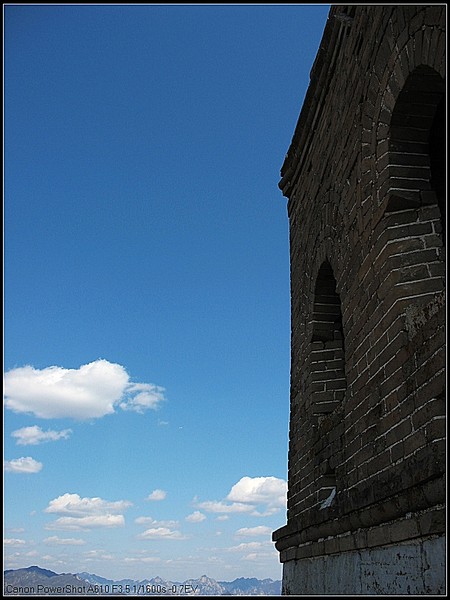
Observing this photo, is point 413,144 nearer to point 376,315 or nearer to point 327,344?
point 376,315

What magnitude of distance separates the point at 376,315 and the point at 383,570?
166cm

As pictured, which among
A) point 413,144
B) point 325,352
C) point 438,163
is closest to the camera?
point 413,144

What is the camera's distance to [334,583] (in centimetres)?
486

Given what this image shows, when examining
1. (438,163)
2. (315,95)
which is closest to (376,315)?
(438,163)

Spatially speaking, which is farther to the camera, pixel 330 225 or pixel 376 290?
pixel 330 225

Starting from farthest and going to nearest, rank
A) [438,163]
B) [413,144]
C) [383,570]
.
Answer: [438,163] → [413,144] → [383,570]

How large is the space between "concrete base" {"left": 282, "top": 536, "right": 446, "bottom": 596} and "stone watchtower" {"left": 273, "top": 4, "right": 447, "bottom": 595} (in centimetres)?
1

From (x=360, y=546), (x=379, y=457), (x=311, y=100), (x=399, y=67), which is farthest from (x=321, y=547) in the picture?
(x=311, y=100)

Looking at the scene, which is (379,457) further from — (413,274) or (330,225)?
(330,225)

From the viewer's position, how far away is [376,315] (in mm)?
4477

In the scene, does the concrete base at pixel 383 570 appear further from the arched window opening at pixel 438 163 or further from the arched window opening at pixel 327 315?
the arched window opening at pixel 438 163

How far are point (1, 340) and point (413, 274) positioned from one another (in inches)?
102

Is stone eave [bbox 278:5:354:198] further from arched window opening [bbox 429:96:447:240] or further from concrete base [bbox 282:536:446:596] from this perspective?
concrete base [bbox 282:536:446:596]

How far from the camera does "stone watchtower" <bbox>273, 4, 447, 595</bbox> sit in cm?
347
